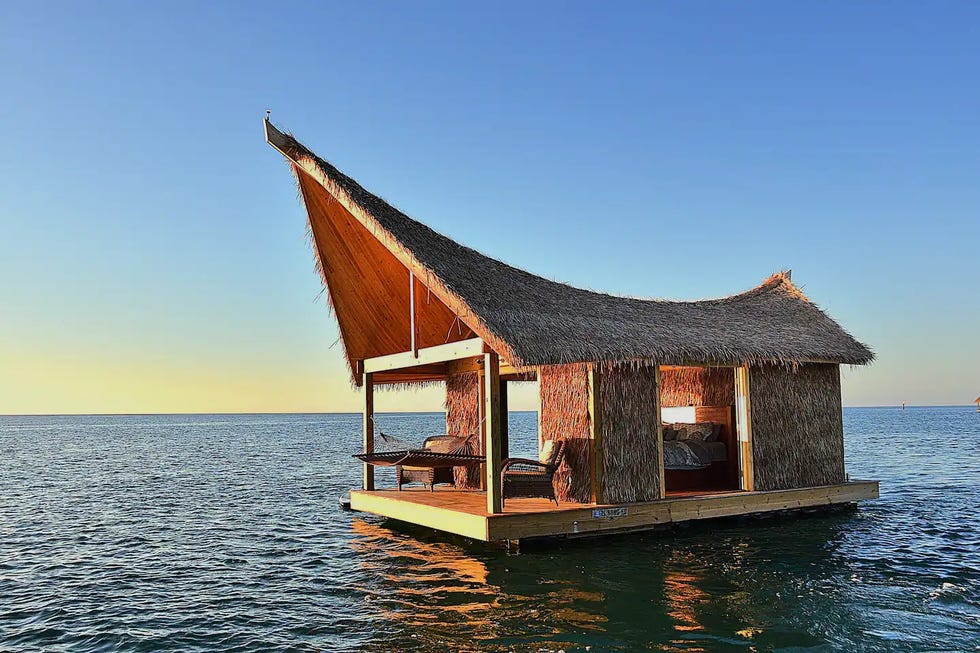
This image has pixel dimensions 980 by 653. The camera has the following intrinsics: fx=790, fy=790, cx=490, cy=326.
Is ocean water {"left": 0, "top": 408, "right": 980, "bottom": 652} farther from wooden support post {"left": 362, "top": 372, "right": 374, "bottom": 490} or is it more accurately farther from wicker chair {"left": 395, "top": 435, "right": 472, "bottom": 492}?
wicker chair {"left": 395, "top": 435, "right": 472, "bottom": 492}

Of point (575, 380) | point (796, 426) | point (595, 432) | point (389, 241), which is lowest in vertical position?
point (796, 426)

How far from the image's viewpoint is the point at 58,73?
13.3 metres

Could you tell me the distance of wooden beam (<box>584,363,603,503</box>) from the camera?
388 inches

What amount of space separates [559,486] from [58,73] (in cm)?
1080

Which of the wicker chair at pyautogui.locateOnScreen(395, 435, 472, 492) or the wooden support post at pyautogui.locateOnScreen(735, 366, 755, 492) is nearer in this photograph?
the wooden support post at pyautogui.locateOnScreen(735, 366, 755, 492)

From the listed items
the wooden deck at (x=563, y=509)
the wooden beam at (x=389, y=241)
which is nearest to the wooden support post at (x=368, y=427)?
the wooden deck at (x=563, y=509)

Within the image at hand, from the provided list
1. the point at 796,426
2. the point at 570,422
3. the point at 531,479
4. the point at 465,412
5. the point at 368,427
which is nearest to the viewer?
the point at 531,479

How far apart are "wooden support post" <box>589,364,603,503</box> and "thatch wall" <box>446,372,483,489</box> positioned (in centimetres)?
325

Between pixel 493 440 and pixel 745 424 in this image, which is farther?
pixel 745 424

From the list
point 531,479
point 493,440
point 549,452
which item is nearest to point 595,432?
point 549,452

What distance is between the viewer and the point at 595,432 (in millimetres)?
9852

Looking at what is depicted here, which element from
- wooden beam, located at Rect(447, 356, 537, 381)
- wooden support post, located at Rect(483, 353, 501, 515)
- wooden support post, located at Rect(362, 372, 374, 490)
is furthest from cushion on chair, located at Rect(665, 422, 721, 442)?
wooden support post, located at Rect(362, 372, 374, 490)

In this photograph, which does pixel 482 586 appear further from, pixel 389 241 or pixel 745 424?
pixel 745 424

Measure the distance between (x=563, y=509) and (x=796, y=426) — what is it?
4.49 m
